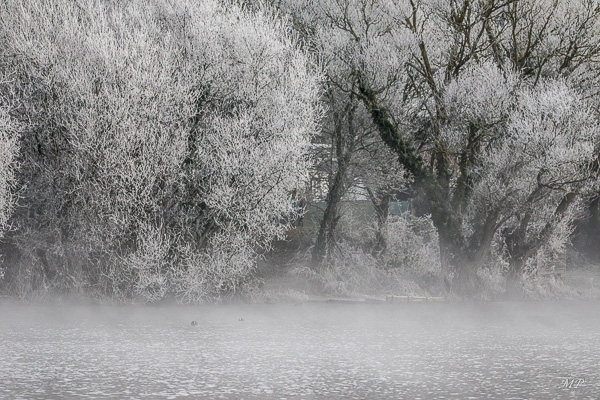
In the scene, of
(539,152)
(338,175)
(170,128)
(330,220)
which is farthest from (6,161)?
(539,152)

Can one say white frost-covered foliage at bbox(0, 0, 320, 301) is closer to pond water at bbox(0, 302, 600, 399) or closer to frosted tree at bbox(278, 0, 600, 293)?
pond water at bbox(0, 302, 600, 399)

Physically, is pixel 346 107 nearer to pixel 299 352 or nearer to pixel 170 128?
pixel 170 128

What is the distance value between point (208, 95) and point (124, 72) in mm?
3532

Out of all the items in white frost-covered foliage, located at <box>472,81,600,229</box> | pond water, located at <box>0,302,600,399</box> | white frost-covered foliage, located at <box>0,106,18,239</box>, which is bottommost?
pond water, located at <box>0,302,600,399</box>

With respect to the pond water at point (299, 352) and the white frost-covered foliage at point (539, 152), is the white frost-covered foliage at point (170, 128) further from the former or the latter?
the white frost-covered foliage at point (539, 152)

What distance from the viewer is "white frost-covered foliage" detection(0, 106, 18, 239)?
30.7 m

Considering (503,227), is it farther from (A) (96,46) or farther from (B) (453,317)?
(A) (96,46)

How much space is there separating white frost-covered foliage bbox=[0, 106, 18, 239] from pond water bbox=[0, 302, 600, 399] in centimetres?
312

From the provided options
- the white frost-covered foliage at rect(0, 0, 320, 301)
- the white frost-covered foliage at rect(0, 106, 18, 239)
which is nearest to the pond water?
the white frost-covered foliage at rect(0, 0, 320, 301)

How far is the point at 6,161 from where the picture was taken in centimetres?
3091

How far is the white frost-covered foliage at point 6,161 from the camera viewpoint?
101ft

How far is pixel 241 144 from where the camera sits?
1323 inches

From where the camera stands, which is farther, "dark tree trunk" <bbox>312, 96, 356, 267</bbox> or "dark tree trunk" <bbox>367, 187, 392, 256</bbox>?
"dark tree trunk" <bbox>367, 187, 392, 256</bbox>

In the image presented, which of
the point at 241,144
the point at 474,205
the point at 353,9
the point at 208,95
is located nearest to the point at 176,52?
the point at 208,95
